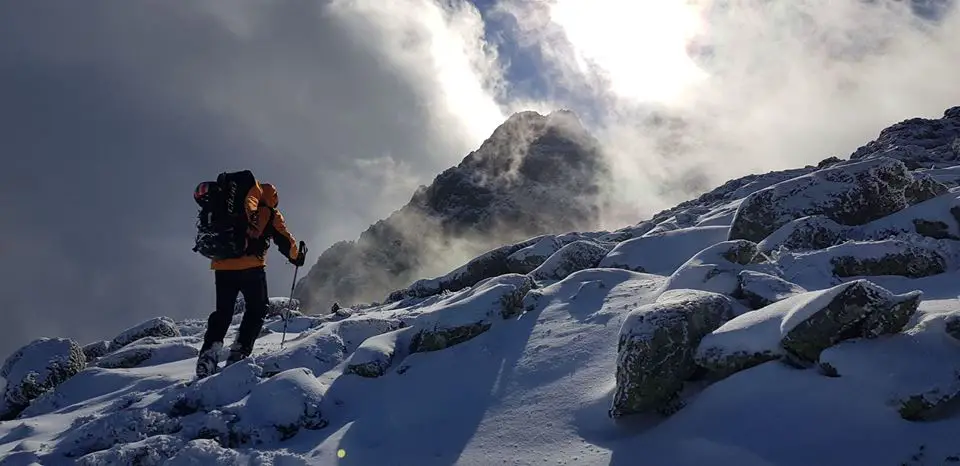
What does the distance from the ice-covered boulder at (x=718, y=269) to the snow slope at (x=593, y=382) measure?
4 centimetres

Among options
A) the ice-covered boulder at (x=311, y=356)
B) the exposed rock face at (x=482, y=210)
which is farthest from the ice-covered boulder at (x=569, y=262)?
the exposed rock face at (x=482, y=210)

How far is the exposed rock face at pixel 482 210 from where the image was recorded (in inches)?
4648

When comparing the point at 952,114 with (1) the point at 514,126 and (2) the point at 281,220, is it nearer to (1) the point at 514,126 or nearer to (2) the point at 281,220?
(2) the point at 281,220

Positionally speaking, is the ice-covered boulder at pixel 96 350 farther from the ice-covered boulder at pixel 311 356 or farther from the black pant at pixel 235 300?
the ice-covered boulder at pixel 311 356

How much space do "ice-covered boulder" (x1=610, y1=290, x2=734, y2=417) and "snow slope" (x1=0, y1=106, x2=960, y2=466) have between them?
0.02 metres

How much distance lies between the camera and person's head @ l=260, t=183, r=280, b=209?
9914 millimetres

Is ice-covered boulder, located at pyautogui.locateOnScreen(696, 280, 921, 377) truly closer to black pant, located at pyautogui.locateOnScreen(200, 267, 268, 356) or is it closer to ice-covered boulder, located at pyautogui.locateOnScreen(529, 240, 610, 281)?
ice-covered boulder, located at pyautogui.locateOnScreen(529, 240, 610, 281)

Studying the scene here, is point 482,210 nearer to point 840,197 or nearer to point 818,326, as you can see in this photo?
point 840,197

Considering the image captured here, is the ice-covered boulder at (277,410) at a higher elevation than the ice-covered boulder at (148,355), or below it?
below

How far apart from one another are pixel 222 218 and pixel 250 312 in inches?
65.2

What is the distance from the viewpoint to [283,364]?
9.07 metres

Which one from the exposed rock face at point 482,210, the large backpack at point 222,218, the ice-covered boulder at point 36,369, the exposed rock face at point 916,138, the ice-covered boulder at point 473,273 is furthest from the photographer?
the exposed rock face at point 482,210

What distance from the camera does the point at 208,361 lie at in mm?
9344

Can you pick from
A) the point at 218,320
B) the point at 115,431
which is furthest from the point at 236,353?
the point at 115,431
